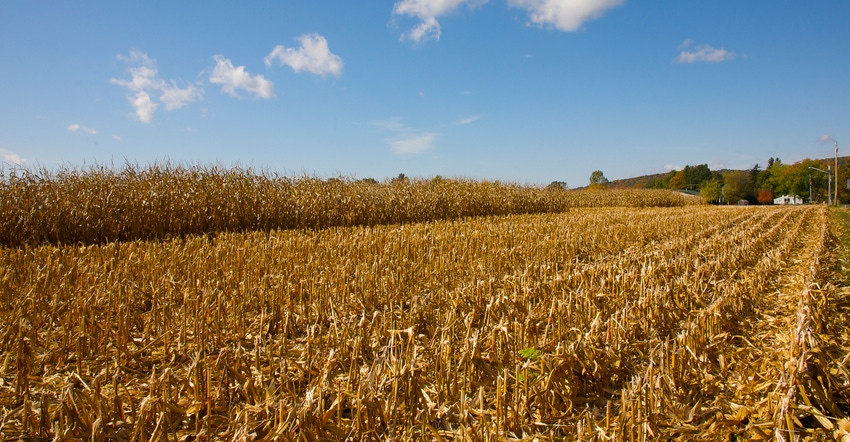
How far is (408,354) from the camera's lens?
2.86m

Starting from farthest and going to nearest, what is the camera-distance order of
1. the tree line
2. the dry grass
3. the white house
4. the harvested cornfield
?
the white house < the tree line < the dry grass < the harvested cornfield

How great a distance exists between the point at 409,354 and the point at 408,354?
0.04 feet

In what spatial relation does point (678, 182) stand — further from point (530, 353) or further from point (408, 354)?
point (408, 354)

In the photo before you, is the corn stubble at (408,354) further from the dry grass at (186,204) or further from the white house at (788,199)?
the white house at (788,199)

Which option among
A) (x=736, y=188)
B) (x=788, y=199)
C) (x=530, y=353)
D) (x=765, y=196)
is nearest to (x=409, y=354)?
(x=530, y=353)

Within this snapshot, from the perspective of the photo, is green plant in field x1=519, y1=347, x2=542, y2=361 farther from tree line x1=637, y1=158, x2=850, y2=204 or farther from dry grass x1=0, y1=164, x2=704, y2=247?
tree line x1=637, y1=158, x2=850, y2=204

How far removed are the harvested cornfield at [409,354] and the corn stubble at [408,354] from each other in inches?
0.7

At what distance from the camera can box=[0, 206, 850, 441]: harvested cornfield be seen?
7.56 ft

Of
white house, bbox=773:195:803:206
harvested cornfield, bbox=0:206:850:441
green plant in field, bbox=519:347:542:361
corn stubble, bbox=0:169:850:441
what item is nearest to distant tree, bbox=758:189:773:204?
white house, bbox=773:195:803:206

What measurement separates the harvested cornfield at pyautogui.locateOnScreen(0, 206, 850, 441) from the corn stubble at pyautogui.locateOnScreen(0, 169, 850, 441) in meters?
0.02

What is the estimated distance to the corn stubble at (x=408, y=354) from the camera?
2.30 meters

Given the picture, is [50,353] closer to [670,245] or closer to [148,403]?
[148,403]

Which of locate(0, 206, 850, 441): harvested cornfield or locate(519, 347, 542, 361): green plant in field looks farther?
locate(519, 347, 542, 361): green plant in field

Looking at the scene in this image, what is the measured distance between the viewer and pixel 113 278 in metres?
5.34
